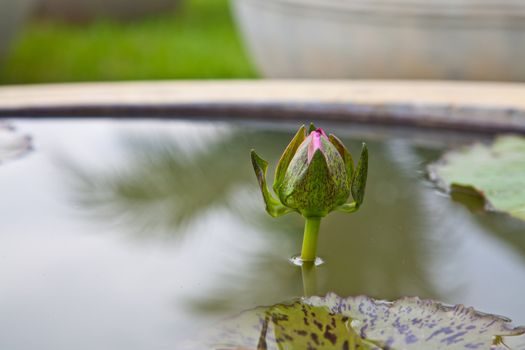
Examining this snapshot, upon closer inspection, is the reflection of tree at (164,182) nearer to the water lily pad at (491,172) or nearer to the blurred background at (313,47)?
the water lily pad at (491,172)

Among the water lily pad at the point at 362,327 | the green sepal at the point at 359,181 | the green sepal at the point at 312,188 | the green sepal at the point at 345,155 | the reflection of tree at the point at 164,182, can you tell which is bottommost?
the water lily pad at the point at 362,327

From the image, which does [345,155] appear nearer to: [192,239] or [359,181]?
[359,181]

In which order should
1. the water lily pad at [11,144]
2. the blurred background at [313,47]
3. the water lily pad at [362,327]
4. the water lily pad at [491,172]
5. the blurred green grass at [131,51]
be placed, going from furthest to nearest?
the blurred green grass at [131,51], the blurred background at [313,47], the water lily pad at [11,144], the water lily pad at [491,172], the water lily pad at [362,327]

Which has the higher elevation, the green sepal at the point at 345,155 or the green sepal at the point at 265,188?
the green sepal at the point at 345,155

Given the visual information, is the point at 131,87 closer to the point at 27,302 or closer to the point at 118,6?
the point at 27,302

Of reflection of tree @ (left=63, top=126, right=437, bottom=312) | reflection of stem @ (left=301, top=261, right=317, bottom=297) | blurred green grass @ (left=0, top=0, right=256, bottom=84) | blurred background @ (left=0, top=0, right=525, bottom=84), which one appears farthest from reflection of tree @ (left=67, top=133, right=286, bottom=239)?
blurred green grass @ (left=0, top=0, right=256, bottom=84)

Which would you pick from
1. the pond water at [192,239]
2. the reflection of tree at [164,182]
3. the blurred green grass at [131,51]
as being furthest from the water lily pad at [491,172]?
the blurred green grass at [131,51]

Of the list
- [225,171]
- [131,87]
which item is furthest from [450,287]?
[131,87]
